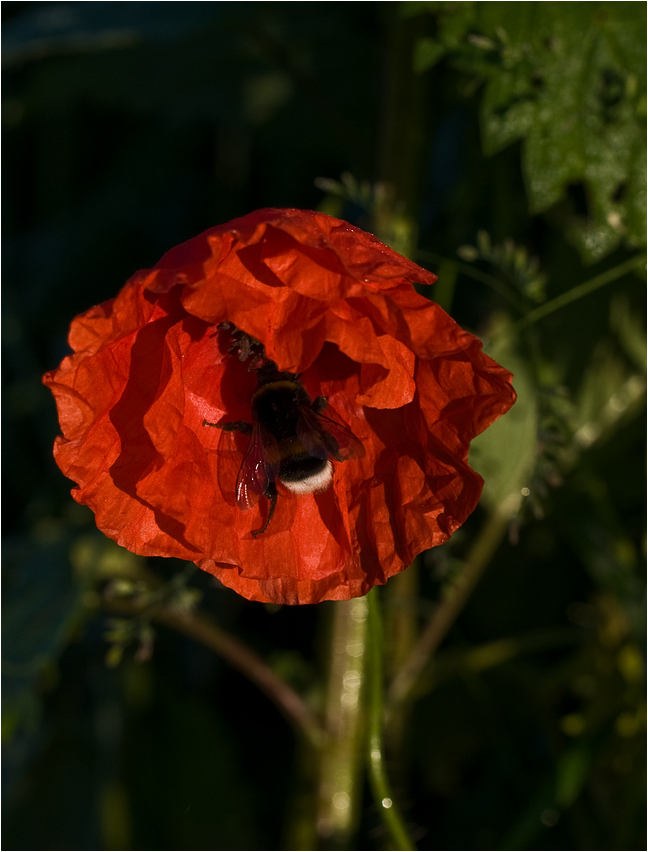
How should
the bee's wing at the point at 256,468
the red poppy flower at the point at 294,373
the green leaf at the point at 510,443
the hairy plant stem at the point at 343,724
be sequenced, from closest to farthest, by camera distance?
the red poppy flower at the point at 294,373
the bee's wing at the point at 256,468
the green leaf at the point at 510,443
the hairy plant stem at the point at 343,724

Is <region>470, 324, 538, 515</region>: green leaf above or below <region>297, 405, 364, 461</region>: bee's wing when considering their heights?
below

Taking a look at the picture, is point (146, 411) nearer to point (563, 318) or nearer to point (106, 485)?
point (106, 485)

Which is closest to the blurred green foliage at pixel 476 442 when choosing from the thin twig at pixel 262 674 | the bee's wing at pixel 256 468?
the thin twig at pixel 262 674

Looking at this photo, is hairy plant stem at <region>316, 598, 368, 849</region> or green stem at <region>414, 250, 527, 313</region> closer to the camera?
green stem at <region>414, 250, 527, 313</region>

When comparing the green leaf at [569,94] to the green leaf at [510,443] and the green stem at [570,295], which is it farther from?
the green leaf at [510,443]

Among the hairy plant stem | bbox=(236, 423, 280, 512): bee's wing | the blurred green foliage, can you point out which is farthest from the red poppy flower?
the hairy plant stem

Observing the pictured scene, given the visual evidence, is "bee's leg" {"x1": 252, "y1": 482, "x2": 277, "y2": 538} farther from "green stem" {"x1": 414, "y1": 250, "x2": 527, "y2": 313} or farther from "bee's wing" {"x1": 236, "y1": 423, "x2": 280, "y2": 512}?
"green stem" {"x1": 414, "y1": 250, "x2": 527, "y2": 313}

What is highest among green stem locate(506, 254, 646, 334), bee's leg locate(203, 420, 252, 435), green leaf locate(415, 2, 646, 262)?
green leaf locate(415, 2, 646, 262)

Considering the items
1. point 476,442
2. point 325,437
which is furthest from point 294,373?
point 476,442
